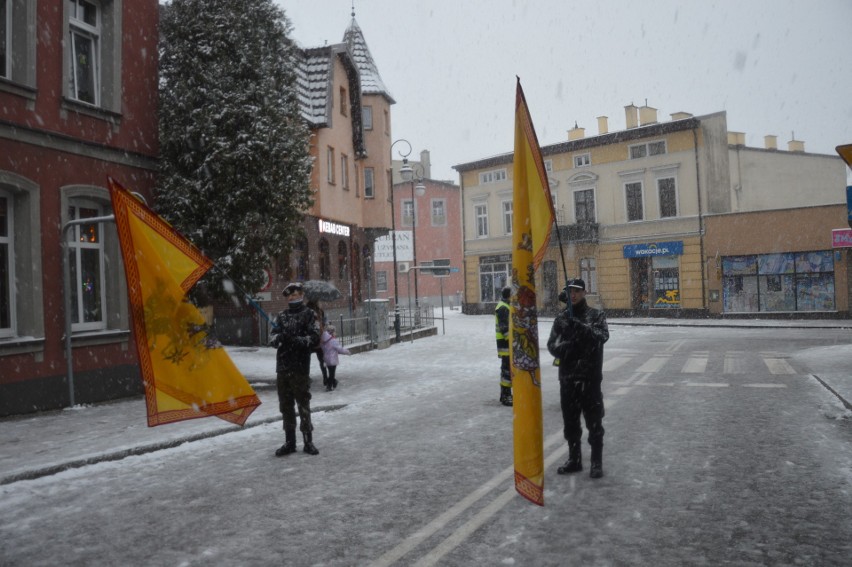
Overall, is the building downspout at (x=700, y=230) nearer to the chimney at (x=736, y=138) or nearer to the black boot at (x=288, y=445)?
the chimney at (x=736, y=138)

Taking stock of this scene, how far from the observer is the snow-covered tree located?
13.2 m

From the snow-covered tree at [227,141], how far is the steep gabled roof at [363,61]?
680 inches

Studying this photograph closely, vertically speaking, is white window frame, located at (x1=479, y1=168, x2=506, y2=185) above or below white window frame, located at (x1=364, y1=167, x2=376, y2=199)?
above

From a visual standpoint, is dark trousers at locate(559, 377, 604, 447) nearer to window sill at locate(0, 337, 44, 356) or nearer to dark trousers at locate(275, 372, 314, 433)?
dark trousers at locate(275, 372, 314, 433)

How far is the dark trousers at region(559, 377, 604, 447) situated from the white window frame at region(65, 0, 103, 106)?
9.86 metres

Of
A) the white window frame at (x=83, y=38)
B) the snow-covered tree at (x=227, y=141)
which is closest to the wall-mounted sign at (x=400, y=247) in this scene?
the snow-covered tree at (x=227, y=141)

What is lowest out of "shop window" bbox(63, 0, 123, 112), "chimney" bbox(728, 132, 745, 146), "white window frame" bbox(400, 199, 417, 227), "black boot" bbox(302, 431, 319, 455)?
"black boot" bbox(302, 431, 319, 455)

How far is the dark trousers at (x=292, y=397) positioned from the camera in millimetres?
7820

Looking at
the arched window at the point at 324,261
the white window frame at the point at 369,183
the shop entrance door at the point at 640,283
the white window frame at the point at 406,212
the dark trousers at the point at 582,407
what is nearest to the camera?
the dark trousers at the point at 582,407

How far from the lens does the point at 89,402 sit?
12.0m

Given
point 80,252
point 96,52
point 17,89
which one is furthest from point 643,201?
point 17,89

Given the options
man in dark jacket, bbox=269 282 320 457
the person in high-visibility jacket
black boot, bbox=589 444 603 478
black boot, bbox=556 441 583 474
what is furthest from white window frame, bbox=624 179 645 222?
black boot, bbox=589 444 603 478

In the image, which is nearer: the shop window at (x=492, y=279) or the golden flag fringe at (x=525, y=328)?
the golden flag fringe at (x=525, y=328)

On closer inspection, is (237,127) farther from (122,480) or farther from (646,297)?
(646,297)
